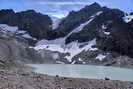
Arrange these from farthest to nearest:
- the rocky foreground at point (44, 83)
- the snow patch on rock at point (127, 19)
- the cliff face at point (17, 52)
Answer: the snow patch on rock at point (127, 19) → the cliff face at point (17, 52) → the rocky foreground at point (44, 83)

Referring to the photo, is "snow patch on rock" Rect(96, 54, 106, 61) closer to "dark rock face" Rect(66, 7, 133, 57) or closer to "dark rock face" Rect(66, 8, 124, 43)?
"dark rock face" Rect(66, 7, 133, 57)

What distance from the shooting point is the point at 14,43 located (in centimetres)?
13225

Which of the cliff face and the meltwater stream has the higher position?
the cliff face

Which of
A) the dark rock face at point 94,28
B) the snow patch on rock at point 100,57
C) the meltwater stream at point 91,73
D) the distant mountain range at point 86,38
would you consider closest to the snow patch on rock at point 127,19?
the distant mountain range at point 86,38

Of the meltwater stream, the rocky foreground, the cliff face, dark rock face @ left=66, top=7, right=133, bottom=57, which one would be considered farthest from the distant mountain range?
the rocky foreground

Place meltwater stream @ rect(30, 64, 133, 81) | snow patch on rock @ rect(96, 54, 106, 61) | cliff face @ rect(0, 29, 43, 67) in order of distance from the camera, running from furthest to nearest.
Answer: snow patch on rock @ rect(96, 54, 106, 61)
cliff face @ rect(0, 29, 43, 67)
meltwater stream @ rect(30, 64, 133, 81)

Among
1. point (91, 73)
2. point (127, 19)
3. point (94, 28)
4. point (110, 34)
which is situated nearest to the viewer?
point (91, 73)

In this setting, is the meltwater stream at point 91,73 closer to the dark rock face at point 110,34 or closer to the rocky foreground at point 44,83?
the rocky foreground at point 44,83

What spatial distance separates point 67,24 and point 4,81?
16308cm

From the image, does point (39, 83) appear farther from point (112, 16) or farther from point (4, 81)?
point (112, 16)

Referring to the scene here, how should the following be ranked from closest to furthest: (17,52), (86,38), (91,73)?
1. (91,73)
2. (17,52)
3. (86,38)

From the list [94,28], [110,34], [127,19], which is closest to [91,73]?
[110,34]

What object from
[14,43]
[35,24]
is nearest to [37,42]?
[35,24]

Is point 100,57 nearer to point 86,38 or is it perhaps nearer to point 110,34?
point 110,34
